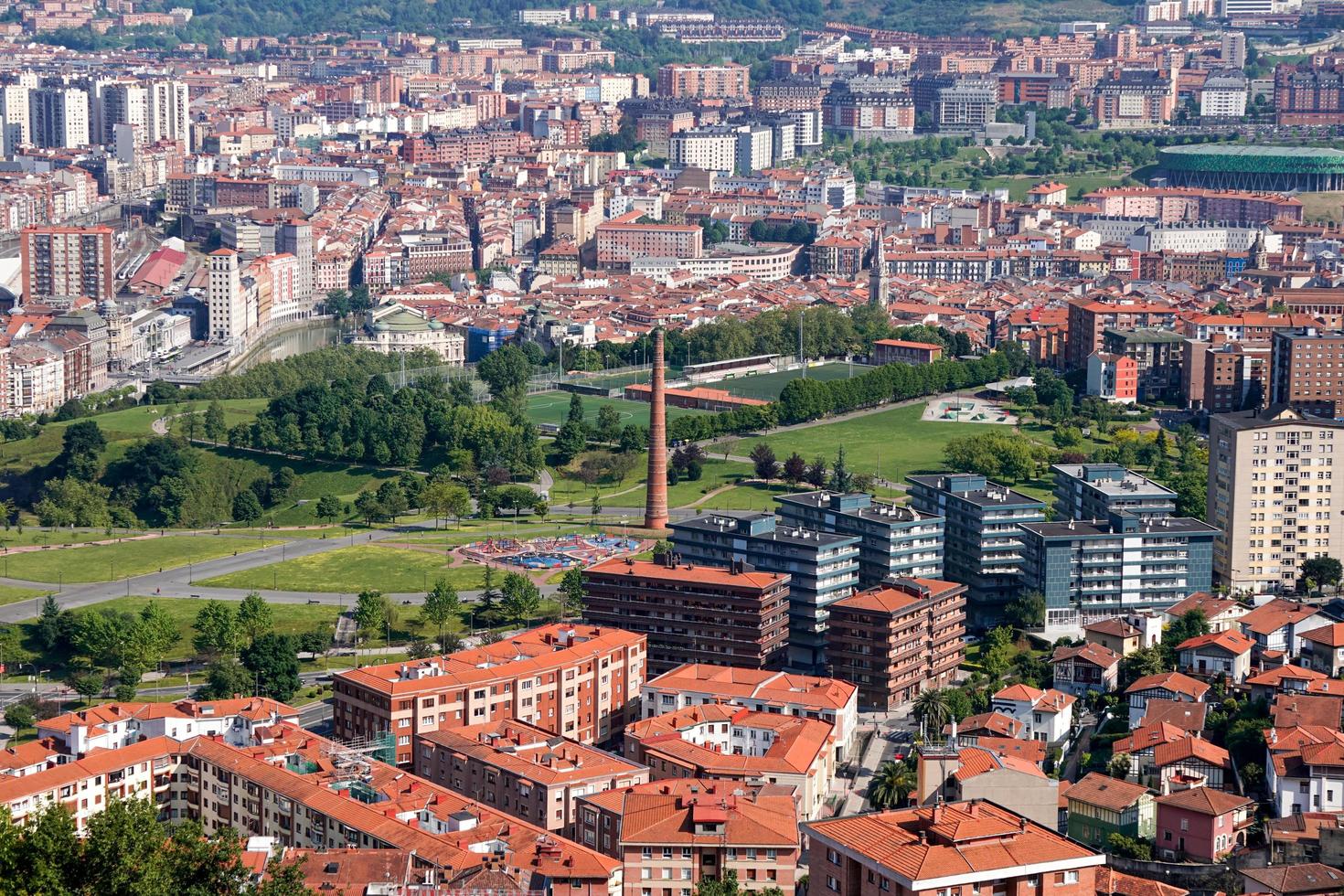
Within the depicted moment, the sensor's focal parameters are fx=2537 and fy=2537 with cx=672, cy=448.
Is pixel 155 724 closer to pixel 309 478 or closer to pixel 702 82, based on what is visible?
pixel 309 478

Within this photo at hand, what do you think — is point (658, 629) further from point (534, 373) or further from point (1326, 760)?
point (534, 373)

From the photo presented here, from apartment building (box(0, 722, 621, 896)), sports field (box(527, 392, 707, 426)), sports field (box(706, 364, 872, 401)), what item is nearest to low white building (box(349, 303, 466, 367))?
sports field (box(527, 392, 707, 426))

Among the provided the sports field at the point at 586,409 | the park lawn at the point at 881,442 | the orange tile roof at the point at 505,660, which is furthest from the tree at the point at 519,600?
the sports field at the point at 586,409

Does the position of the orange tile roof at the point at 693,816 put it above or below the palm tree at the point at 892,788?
above

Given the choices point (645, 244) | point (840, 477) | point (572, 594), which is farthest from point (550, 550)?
point (645, 244)

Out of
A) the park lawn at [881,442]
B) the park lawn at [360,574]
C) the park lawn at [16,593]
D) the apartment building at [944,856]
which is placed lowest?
the park lawn at [16,593]

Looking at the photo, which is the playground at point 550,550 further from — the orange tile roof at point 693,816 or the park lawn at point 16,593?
the orange tile roof at point 693,816

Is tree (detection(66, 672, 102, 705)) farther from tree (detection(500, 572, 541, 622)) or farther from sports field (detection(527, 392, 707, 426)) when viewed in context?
sports field (detection(527, 392, 707, 426))
